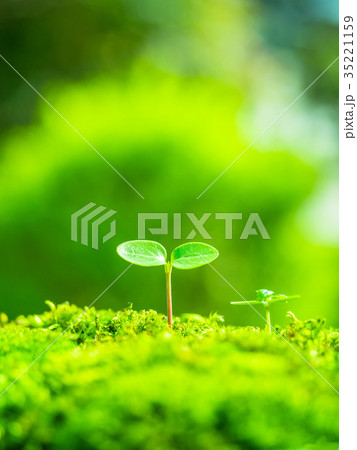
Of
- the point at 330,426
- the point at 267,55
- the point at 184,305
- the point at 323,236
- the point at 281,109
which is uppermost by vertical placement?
the point at 267,55

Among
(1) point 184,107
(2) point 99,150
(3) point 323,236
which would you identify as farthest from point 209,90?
(3) point 323,236

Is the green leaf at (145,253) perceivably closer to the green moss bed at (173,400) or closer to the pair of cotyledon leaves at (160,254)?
the pair of cotyledon leaves at (160,254)

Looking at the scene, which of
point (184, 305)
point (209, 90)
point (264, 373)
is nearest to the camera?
point (264, 373)

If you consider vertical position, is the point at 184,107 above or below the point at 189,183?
above

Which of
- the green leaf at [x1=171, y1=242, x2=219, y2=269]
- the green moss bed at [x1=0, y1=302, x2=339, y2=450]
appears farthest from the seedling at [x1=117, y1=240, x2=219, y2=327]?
the green moss bed at [x1=0, y1=302, x2=339, y2=450]

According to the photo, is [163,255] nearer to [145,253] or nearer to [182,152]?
[145,253]

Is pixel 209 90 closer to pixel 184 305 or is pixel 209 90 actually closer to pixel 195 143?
pixel 195 143

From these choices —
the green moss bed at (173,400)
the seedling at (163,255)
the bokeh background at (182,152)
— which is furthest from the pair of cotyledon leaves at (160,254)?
the bokeh background at (182,152)
